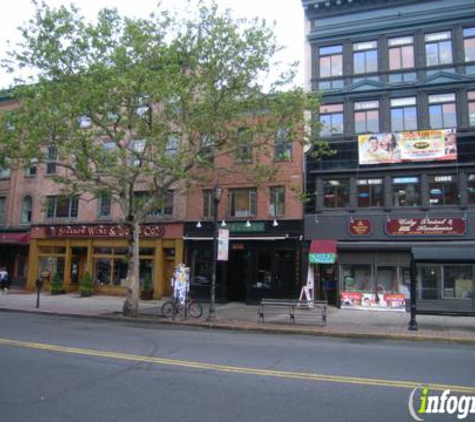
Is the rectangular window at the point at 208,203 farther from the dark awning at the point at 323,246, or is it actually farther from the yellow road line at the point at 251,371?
the yellow road line at the point at 251,371

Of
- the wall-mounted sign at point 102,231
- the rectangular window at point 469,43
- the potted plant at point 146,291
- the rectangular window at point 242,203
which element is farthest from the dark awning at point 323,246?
the rectangular window at point 469,43

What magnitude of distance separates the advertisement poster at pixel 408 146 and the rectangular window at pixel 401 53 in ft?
11.7

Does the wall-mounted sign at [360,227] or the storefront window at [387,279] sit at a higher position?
the wall-mounted sign at [360,227]

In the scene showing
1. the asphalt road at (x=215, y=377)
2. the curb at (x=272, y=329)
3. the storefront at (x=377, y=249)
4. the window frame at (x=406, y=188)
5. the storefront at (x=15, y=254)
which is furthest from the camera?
the storefront at (x=15, y=254)

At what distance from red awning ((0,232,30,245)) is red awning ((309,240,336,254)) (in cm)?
1892

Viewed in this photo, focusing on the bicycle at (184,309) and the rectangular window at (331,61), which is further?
the rectangular window at (331,61)

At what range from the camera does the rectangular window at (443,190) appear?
20.8 metres

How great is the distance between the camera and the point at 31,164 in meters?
17.3

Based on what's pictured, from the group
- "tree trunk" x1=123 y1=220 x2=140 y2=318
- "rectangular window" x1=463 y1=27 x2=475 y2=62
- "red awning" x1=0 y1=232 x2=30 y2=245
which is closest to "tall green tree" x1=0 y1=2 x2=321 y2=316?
"tree trunk" x1=123 y1=220 x2=140 y2=318

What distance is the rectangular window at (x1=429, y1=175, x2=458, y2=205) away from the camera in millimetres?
20769

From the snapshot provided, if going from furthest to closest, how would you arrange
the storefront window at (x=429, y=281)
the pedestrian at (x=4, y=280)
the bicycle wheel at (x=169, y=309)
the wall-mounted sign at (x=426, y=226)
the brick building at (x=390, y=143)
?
the pedestrian at (x=4, y=280)
the brick building at (x=390, y=143)
the wall-mounted sign at (x=426, y=226)
the bicycle wheel at (x=169, y=309)
the storefront window at (x=429, y=281)

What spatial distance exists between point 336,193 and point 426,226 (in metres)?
4.38

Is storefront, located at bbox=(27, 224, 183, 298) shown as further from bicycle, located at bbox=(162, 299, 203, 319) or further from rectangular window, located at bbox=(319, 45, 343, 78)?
rectangular window, located at bbox=(319, 45, 343, 78)

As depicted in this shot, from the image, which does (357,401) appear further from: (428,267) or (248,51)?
(248,51)
